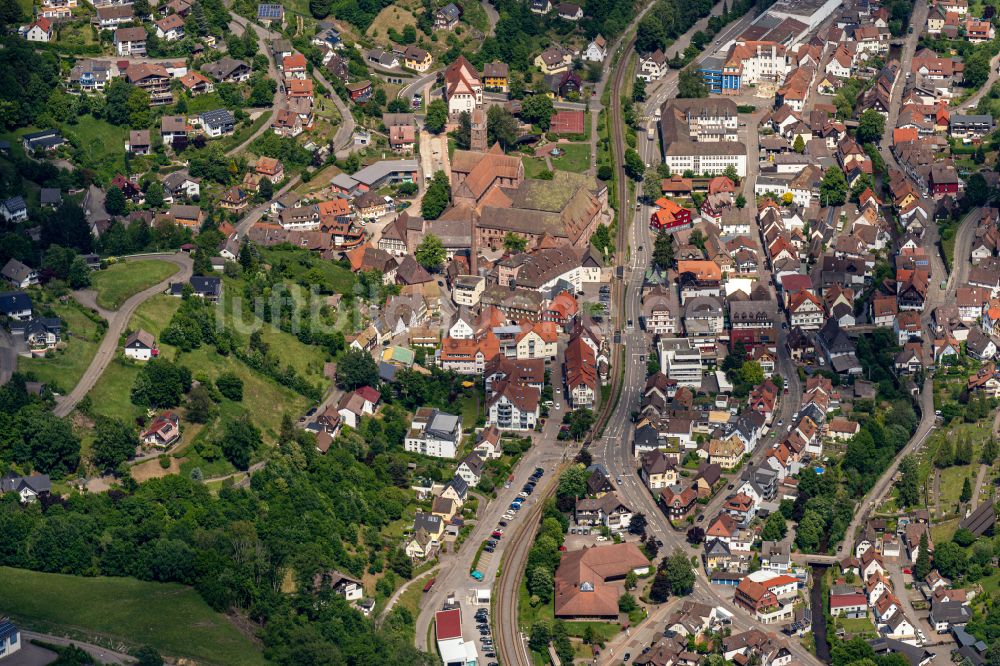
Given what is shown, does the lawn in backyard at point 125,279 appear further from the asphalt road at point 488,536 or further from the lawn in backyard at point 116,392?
the asphalt road at point 488,536

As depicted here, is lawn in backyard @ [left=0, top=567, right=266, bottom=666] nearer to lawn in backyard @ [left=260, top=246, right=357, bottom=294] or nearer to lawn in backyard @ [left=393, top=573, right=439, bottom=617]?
lawn in backyard @ [left=393, top=573, right=439, bottom=617]

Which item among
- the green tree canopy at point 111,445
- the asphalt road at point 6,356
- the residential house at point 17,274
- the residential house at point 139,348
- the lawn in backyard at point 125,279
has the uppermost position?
the residential house at point 17,274

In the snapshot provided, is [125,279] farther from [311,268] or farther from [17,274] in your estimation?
[311,268]

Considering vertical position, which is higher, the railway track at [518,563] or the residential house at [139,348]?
the residential house at [139,348]

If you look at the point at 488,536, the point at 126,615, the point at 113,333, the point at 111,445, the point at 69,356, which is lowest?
the point at 488,536

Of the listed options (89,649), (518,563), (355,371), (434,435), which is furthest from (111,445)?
(518,563)

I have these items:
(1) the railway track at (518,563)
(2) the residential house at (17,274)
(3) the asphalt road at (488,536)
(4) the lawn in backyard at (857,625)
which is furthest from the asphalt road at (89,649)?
(4) the lawn in backyard at (857,625)

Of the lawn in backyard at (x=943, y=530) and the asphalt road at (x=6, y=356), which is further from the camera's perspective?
the lawn in backyard at (x=943, y=530)
